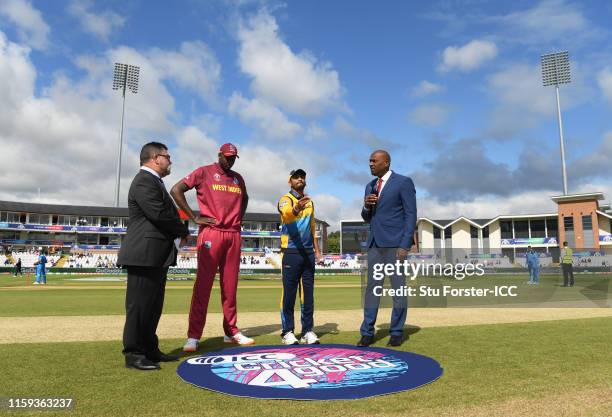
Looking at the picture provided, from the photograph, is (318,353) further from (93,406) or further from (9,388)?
(9,388)

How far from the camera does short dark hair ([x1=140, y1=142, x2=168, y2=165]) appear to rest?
4.13 meters

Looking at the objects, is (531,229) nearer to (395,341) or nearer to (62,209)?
(395,341)

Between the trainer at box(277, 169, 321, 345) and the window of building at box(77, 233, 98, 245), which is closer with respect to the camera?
the trainer at box(277, 169, 321, 345)

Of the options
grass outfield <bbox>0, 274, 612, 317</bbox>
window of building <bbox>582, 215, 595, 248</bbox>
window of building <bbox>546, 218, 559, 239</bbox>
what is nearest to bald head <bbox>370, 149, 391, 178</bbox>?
grass outfield <bbox>0, 274, 612, 317</bbox>

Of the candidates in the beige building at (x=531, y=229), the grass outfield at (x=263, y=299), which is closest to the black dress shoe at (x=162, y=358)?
the grass outfield at (x=263, y=299)

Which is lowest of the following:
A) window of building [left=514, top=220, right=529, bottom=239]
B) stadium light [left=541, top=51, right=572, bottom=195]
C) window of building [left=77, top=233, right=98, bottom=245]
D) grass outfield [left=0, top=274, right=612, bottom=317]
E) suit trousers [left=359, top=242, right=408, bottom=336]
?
grass outfield [left=0, top=274, right=612, bottom=317]

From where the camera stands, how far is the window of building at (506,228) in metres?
69.1

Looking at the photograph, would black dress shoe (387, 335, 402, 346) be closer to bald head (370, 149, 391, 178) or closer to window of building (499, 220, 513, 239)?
bald head (370, 149, 391, 178)

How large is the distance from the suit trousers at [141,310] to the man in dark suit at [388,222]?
2509 mm

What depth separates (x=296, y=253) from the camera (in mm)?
5250

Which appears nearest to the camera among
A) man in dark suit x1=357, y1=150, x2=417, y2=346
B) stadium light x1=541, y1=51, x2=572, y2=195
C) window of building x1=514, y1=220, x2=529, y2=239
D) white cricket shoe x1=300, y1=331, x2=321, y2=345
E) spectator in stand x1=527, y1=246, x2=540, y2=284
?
white cricket shoe x1=300, y1=331, x2=321, y2=345

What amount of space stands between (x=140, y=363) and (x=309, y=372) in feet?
5.02

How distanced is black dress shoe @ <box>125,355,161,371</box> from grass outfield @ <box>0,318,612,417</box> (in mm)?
91

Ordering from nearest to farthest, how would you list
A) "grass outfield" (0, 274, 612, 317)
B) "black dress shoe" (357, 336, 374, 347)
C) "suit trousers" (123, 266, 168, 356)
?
"suit trousers" (123, 266, 168, 356) → "black dress shoe" (357, 336, 374, 347) → "grass outfield" (0, 274, 612, 317)
